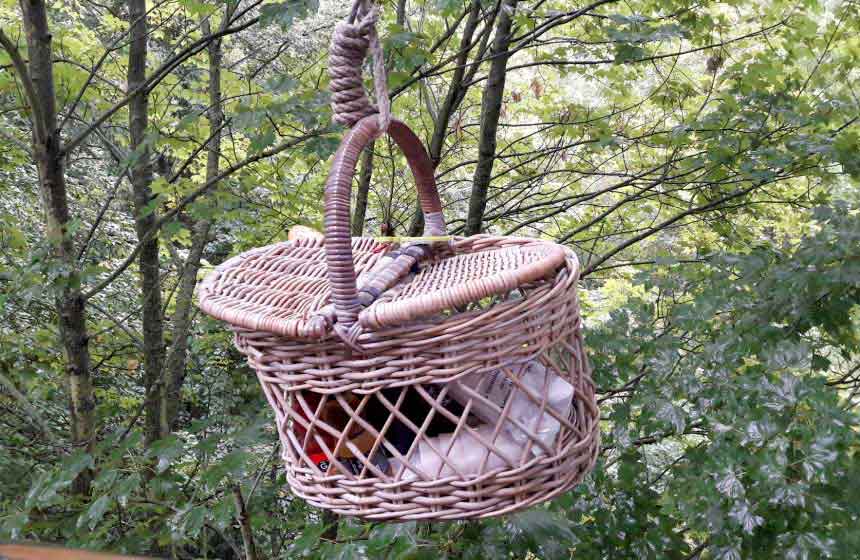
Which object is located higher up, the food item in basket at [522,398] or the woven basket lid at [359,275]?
the woven basket lid at [359,275]

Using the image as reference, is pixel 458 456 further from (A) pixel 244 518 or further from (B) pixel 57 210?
(B) pixel 57 210

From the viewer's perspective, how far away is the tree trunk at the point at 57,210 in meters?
1.63

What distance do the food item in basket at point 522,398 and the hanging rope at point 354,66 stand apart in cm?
33

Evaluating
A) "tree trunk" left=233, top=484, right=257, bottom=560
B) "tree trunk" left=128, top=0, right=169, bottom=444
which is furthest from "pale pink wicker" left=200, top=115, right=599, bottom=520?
"tree trunk" left=128, top=0, right=169, bottom=444

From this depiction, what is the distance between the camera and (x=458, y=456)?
2.73 ft

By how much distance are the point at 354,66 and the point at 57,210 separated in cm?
114

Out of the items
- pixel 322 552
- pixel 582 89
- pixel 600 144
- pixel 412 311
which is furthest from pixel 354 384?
pixel 582 89

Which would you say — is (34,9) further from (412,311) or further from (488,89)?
(412,311)

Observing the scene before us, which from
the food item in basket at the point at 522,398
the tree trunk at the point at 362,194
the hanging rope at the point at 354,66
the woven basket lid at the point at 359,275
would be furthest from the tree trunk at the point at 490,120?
the food item in basket at the point at 522,398

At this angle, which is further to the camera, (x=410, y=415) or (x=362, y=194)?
(x=362, y=194)

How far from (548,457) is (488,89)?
4.71 ft

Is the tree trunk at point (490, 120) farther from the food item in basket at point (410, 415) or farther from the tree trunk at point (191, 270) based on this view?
the food item in basket at point (410, 415)

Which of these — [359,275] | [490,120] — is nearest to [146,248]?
[490,120]

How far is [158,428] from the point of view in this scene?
2.41 m
